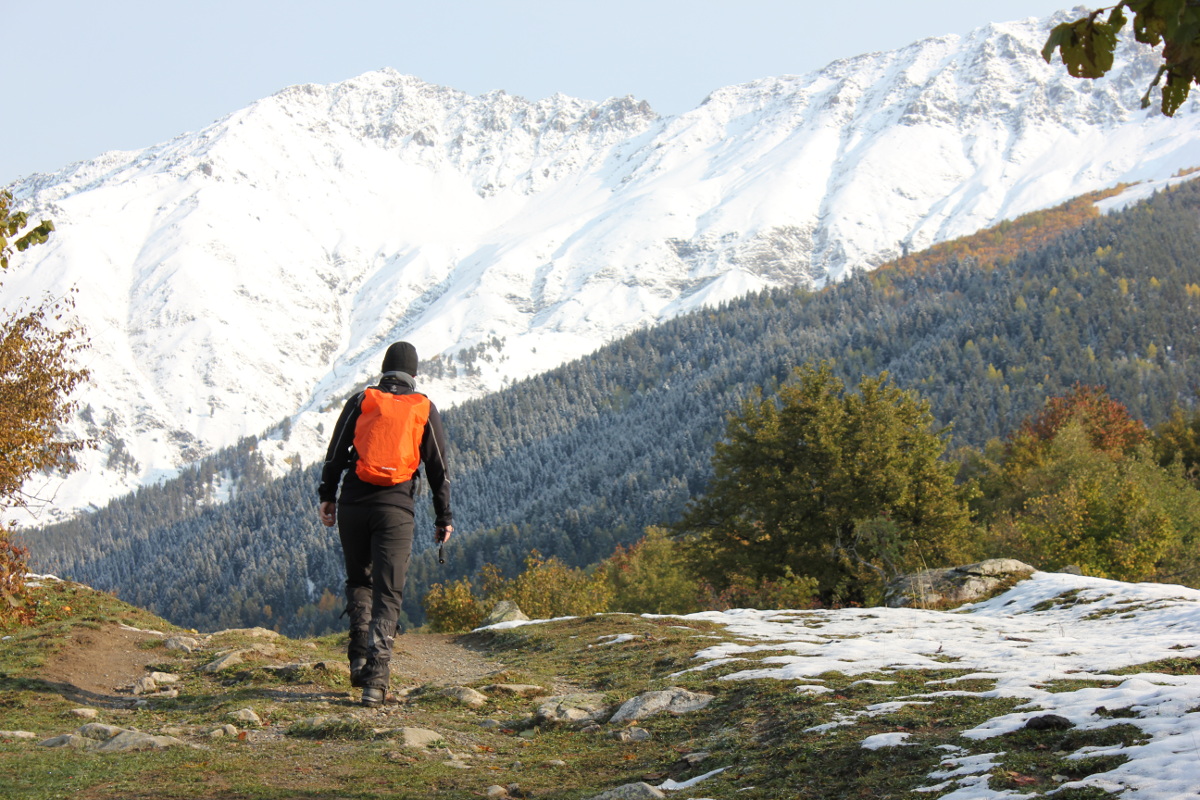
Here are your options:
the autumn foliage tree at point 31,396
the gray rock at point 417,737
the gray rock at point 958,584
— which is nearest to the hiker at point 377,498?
the gray rock at point 417,737

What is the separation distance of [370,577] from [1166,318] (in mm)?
186552

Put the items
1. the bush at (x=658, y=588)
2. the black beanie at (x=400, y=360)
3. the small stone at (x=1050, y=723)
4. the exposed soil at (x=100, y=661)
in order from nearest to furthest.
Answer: the small stone at (x=1050, y=723), the black beanie at (x=400, y=360), the exposed soil at (x=100, y=661), the bush at (x=658, y=588)

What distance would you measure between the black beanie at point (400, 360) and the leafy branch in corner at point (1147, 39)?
270 inches

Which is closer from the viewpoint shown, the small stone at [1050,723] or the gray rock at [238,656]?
the small stone at [1050,723]

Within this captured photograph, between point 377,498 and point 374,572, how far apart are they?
72 cm

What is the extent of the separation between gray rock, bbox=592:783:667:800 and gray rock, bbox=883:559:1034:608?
1452cm

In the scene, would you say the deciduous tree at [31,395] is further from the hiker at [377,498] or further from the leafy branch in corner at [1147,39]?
the leafy branch in corner at [1147,39]

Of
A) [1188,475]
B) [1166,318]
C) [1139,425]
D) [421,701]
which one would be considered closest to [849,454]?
[421,701]

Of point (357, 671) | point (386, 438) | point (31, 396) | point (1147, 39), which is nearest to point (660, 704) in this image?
point (357, 671)

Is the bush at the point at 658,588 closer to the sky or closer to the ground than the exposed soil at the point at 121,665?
closer to the ground

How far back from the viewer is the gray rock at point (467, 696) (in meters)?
9.37

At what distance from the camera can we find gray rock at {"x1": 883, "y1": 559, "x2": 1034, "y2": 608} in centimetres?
1855

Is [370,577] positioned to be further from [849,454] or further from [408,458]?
[849,454]

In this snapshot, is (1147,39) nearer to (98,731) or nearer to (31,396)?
(98,731)
